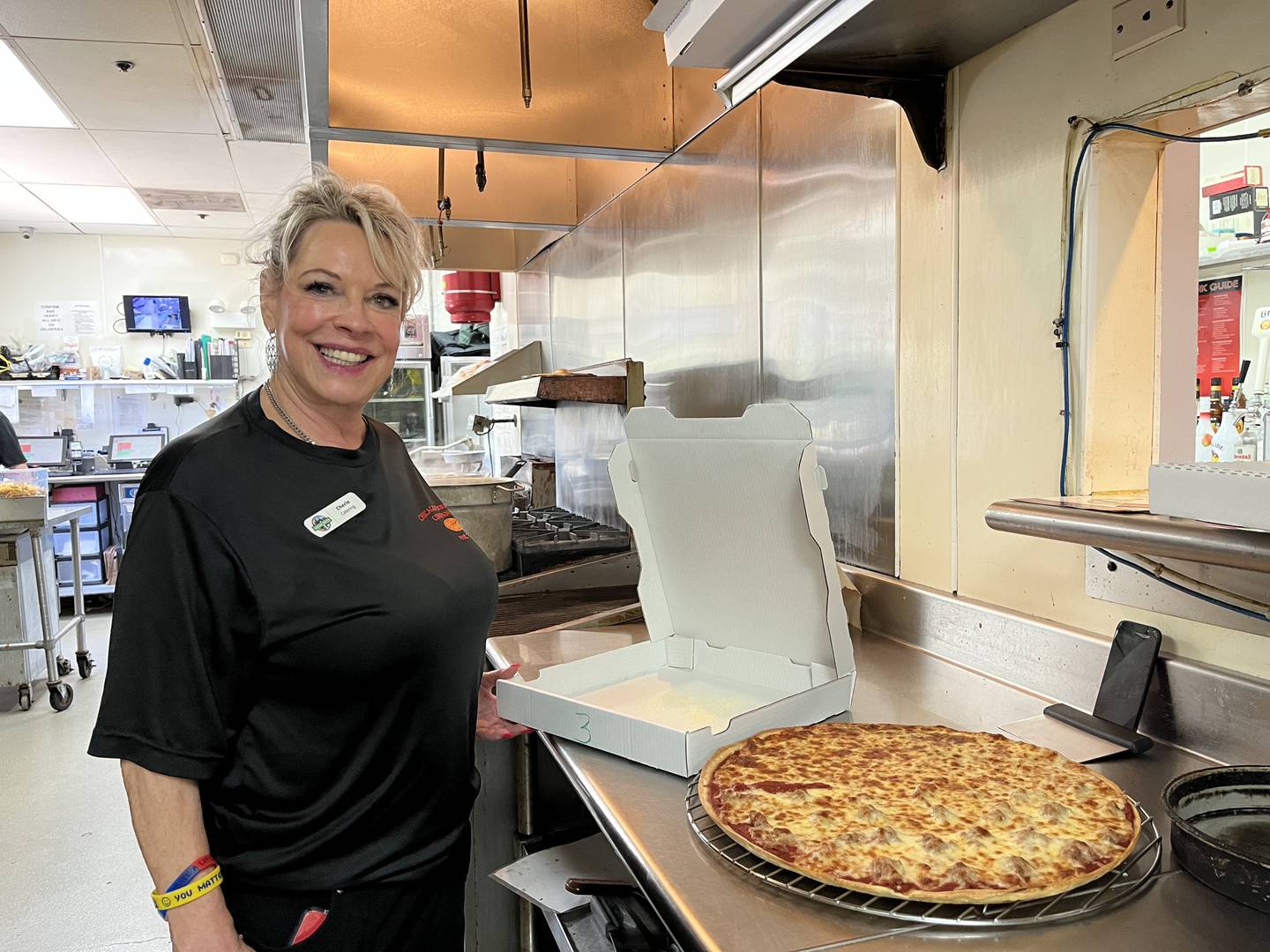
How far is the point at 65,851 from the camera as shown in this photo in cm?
313

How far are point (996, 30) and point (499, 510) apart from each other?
173cm

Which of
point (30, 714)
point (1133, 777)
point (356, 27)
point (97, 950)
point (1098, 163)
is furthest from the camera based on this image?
point (30, 714)

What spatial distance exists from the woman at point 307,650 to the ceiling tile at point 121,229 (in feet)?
24.4

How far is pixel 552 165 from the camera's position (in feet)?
13.7

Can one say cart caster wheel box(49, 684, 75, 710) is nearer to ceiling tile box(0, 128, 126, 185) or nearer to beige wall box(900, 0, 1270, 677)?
ceiling tile box(0, 128, 126, 185)

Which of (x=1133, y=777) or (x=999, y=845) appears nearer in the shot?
(x=999, y=845)

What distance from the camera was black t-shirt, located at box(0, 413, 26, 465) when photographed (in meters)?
6.30

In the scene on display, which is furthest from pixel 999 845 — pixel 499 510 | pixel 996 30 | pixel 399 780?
pixel 499 510

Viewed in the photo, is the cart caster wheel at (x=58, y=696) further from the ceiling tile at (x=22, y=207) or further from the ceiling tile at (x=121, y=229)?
the ceiling tile at (x=121, y=229)

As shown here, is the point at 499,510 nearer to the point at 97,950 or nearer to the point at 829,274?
the point at 829,274

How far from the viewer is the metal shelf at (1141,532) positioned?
0.94m

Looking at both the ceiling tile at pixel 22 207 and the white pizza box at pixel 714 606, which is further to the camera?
the ceiling tile at pixel 22 207

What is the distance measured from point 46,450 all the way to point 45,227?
187 cm

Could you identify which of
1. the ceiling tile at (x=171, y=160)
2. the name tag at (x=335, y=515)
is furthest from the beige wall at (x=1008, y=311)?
the ceiling tile at (x=171, y=160)
